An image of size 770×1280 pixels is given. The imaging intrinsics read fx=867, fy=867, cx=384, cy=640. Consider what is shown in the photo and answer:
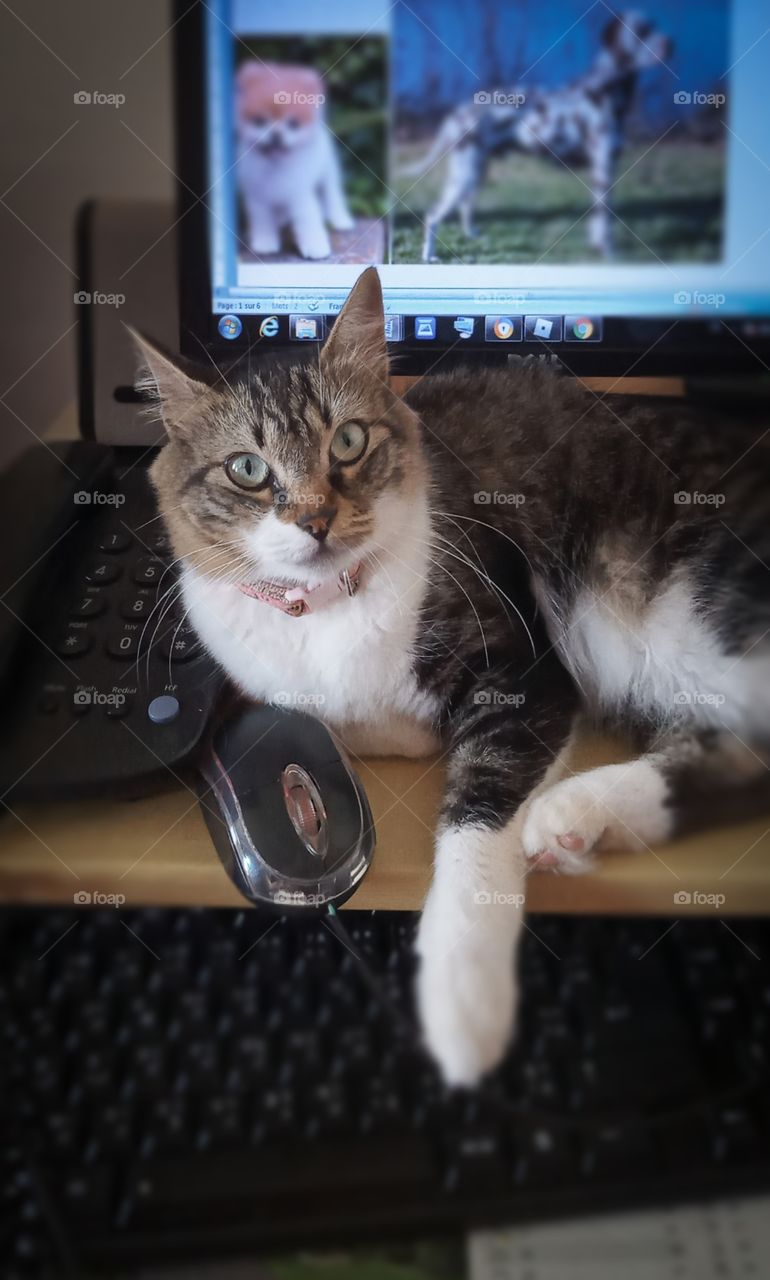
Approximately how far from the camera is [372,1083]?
552 mm

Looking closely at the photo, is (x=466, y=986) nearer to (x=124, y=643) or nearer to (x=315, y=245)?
(x=124, y=643)

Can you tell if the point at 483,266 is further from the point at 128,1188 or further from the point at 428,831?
the point at 128,1188

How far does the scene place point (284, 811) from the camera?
2.02ft

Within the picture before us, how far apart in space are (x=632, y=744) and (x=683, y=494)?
0.22m

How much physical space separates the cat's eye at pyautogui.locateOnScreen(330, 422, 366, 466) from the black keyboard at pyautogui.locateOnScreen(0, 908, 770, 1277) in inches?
13.5

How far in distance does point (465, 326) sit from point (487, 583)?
8.5 inches

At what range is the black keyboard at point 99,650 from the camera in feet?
2.04

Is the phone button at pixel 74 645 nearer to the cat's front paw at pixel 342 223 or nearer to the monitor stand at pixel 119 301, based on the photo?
the monitor stand at pixel 119 301

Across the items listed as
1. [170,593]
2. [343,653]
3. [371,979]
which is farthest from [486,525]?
[371,979]

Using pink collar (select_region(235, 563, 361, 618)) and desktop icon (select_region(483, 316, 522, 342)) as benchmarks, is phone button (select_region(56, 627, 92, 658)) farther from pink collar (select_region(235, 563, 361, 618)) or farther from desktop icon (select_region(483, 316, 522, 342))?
desktop icon (select_region(483, 316, 522, 342))

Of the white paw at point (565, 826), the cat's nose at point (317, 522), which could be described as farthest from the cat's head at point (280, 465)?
the white paw at point (565, 826)

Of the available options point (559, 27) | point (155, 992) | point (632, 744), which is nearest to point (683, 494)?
point (632, 744)

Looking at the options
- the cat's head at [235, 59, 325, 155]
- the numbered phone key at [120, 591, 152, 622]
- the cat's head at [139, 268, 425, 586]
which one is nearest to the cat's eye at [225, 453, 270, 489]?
the cat's head at [139, 268, 425, 586]

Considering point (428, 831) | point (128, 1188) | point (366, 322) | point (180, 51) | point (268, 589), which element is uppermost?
point (180, 51)
